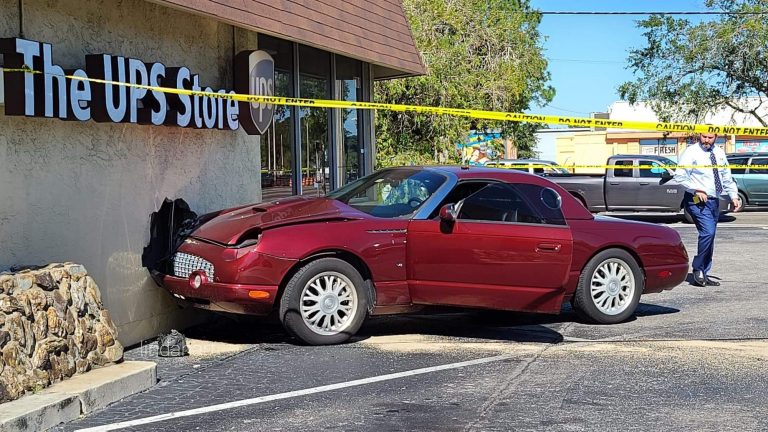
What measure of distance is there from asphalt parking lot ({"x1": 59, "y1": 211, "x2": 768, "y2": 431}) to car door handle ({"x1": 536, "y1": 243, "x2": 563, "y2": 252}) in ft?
2.59

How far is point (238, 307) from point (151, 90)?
1.99 metres

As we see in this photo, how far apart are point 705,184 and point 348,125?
5.30m

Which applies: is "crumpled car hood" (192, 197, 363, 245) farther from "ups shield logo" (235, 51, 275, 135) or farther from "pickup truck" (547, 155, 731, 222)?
"pickup truck" (547, 155, 731, 222)

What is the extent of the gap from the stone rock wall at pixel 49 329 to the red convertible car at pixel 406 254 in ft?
3.72

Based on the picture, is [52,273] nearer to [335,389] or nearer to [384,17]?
[335,389]

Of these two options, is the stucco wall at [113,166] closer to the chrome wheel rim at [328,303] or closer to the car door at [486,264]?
the chrome wheel rim at [328,303]

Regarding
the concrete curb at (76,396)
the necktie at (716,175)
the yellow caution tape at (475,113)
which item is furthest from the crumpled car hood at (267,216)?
the necktie at (716,175)

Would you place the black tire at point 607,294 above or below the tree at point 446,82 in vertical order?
below

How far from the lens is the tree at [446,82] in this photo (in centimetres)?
2072

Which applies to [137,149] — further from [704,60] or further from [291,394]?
[704,60]

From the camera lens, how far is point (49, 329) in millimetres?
5973

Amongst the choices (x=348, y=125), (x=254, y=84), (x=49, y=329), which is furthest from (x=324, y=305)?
(x=348, y=125)

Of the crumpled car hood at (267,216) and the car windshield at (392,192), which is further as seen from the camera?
the car windshield at (392,192)

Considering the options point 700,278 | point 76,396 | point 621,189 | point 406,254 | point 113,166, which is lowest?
point 76,396
